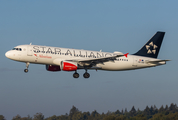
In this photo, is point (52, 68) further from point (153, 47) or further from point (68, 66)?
point (153, 47)

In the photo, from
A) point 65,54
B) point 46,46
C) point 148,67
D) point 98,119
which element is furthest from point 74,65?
point 98,119

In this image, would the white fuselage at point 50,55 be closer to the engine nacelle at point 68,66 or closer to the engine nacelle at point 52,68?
the engine nacelle at point 68,66

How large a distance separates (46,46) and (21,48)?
4.34 metres

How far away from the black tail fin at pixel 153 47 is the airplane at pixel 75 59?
1.60ft

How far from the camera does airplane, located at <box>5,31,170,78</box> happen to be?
48.8 metres

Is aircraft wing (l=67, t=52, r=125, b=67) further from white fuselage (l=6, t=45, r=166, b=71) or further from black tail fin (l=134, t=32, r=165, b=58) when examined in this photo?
black tail fin (l=134, t=32, r=165, b=58)

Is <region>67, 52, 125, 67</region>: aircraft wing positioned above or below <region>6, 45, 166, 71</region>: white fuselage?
below

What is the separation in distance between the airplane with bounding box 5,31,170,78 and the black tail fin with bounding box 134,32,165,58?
0.49 meters

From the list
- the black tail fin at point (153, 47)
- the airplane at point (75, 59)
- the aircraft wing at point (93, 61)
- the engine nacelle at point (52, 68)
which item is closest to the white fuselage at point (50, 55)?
the airplane at point (75, 59)

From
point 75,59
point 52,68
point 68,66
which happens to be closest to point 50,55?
point 68,66

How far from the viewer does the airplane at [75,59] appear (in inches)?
1922

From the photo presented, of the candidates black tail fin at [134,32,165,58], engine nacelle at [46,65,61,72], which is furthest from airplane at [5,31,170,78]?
black tail fin at [134,32,165,58]

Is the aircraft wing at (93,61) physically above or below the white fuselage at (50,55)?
below

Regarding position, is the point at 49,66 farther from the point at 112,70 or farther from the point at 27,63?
the point at 112,70
